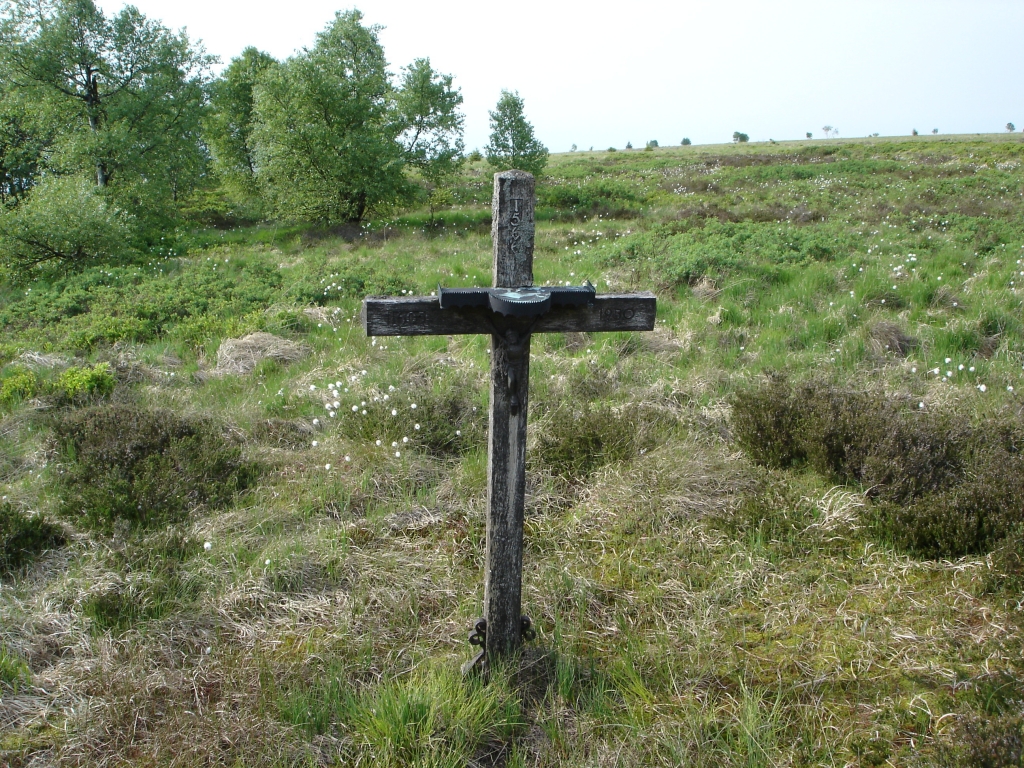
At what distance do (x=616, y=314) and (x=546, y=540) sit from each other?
6.03 ft

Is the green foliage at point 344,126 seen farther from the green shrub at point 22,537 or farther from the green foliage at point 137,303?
the green shrub at point 22,537

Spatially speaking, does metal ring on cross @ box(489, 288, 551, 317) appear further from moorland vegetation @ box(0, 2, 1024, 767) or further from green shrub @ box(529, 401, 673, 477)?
green shrub @ box(529, 401, 673, 477)

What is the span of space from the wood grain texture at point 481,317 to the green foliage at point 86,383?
516 cm

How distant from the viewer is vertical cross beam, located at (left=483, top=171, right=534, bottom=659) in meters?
3.17

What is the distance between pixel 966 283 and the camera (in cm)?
972

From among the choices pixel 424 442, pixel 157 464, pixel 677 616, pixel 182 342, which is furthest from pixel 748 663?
pixel 182 342

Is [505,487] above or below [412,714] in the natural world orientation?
above

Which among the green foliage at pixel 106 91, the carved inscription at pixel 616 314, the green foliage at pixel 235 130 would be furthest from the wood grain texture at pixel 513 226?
the green foliage at pixel 235 130

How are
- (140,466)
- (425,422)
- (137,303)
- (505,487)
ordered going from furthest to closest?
(137,303) → (425,422) → (140,466) → (505,487)

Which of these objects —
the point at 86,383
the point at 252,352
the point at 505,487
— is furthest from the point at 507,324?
the point at 252,352

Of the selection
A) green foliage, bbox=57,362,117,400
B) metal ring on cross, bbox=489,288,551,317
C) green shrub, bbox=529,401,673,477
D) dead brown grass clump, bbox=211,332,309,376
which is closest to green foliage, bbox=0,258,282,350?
dead brown grass clump, bbox=211,332,309,376

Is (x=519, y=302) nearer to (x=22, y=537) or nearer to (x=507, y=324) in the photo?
(x=507, y=324)

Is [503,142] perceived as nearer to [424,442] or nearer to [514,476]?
[424,442]

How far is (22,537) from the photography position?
453 cm
